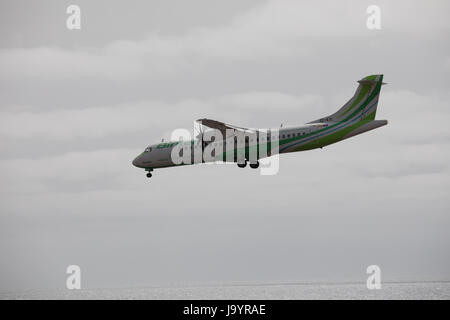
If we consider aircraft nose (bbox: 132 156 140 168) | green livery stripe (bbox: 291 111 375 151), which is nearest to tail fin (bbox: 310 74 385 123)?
green livery stripe (bbox: 291 111 375 151)

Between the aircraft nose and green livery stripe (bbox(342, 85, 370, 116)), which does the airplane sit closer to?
green livery stripe (bbox(342, 85, 370, 116))

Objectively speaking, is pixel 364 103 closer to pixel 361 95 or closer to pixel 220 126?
pixel 361 95

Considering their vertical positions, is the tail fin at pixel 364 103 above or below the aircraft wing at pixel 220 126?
above

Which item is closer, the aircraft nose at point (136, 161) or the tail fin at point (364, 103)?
the tail fin at point (364, 103)

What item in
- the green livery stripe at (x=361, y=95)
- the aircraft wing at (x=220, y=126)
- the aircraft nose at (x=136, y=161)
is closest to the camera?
the green livery stripe at (x=361, y=95)

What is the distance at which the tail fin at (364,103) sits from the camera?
67.9 metres

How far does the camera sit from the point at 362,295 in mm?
105062

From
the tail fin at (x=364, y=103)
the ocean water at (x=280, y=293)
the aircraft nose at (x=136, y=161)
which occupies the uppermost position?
the tail fin at (x=364, y=103)

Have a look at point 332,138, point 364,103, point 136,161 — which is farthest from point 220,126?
point 364,103

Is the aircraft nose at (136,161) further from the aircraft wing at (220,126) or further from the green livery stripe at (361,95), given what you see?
the green livery stripe at (361,95)

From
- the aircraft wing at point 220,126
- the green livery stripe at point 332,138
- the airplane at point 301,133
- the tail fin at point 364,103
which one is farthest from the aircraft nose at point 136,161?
the tail fin at point 364,103
